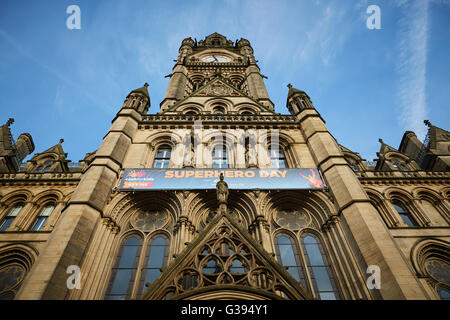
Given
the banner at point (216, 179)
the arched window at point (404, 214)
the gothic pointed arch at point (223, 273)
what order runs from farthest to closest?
1. the arched window at point (404, 214)
2. the banner at point (216, 179)
3. the gothic pointed arch at point (223, 273)

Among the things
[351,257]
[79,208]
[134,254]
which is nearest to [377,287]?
[351,257]

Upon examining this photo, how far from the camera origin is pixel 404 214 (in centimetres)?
1238

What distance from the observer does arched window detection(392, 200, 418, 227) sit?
39.2ft

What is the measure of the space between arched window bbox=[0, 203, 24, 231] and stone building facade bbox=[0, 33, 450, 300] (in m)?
0.05

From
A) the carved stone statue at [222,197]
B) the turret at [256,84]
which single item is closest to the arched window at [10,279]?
the carved stone statue at [222,197]

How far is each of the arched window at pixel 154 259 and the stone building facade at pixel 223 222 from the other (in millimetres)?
42

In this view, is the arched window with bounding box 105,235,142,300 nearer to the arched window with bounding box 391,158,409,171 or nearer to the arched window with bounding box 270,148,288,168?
the arched window with bounding box 270,148,288,168

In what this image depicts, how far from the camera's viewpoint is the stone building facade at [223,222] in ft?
23.2

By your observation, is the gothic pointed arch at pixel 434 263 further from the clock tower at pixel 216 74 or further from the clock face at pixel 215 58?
the clock face at pixel 215 58

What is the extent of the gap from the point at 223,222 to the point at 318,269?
3824 millimetres

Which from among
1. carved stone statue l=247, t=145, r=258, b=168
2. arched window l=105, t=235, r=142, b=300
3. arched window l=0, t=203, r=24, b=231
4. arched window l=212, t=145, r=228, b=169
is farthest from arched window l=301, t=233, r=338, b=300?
arched window l=0, t=203, r=24, b=231

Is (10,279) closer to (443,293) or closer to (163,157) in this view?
(163,157)
